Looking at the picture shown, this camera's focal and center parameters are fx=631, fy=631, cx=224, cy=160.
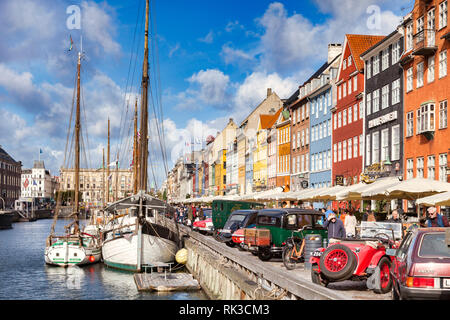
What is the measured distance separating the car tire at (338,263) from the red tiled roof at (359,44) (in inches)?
1473

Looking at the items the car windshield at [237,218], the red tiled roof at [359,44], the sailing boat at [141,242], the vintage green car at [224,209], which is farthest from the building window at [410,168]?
the sailing boat at [141,242]

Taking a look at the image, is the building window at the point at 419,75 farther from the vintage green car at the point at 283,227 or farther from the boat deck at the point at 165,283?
the vintage green car at the point at 283,227

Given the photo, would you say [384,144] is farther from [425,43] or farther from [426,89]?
[425,43]

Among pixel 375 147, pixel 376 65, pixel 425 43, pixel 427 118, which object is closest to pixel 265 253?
pixel 427 118

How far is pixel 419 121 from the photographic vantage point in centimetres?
3691

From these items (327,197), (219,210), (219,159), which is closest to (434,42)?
(327,197)

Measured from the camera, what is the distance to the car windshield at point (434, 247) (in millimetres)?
10531

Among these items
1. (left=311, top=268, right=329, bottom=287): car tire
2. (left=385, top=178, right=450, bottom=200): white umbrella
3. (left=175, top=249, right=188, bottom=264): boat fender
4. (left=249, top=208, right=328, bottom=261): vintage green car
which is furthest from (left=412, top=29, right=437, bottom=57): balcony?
(left=311, top=268, right=329, bottom=287): car tire

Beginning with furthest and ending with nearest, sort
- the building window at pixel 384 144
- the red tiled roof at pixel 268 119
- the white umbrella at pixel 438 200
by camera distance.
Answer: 1. the red tiled roof at pixel 268 119
2. the building window at pixel 384 144
3. the white umbrella at pixel 438 200

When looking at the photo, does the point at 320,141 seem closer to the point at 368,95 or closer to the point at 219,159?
the point at 368,95

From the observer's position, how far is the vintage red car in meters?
13.5

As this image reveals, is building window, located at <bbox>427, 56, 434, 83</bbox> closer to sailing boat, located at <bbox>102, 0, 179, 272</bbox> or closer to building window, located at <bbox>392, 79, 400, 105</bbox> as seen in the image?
building window, located at <bbox>392, 79, 400, 105</bbox>

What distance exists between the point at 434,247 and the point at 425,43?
27.7 m
